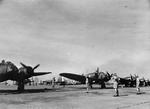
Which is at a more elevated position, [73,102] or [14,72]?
[14,72]

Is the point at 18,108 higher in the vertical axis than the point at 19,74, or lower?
lower

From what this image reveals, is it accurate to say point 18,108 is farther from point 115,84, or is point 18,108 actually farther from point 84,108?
point 115,84

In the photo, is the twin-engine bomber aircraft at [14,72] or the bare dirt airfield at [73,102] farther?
the twin-engine bomber aircraft at [14,72]

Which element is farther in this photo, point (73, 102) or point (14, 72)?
point (14, 72)

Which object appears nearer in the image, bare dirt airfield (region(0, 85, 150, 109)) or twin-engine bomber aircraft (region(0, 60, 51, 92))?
bare dirt airfield (region(0, 85, 150, 109))

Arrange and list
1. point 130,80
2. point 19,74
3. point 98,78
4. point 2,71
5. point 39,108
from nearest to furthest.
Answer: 1. point 39,108
2. point 2,71
3. point 19,74
4. point 98,78
5. point 130,80

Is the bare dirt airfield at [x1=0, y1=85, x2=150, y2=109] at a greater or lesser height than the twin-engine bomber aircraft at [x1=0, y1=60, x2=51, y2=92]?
lesser

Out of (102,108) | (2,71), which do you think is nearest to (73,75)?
(2,71)

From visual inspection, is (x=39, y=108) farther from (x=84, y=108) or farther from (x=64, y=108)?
(x=84, y=108)

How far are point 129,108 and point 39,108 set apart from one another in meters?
5.01

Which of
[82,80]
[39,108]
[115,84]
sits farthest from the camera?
[82,80]

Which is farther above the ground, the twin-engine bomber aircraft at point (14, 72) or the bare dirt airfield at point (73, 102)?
the twin-engine bomber aircraft at point (14, 72)

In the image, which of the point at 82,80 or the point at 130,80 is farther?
the point at 130,80

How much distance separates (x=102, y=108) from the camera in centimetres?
1247
